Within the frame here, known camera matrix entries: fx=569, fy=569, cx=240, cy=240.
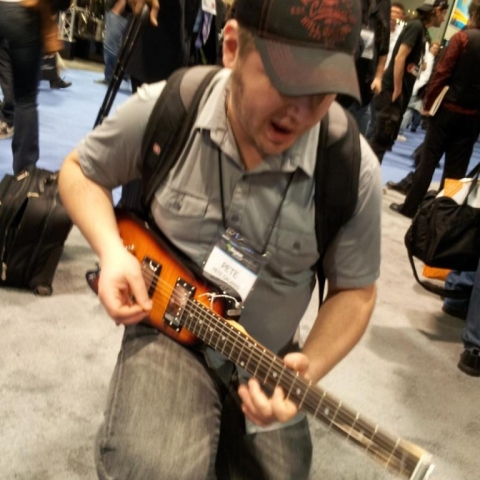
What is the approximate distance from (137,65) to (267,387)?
159cm

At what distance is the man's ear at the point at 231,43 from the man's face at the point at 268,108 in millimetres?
26

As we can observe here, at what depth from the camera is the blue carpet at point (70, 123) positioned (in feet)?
10.4

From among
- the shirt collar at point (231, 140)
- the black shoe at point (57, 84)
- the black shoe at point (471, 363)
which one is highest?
the shirt collar at point (231, 140)

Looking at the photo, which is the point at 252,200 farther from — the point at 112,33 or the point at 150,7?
the point at 112,33

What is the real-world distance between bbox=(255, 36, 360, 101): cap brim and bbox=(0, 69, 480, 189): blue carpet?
2.13m

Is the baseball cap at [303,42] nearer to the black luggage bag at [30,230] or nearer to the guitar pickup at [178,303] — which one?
the guitar pickup at [178,303]

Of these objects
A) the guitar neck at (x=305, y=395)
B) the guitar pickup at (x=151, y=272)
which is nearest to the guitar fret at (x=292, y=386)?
the guitar neck at (x=305, y=395)

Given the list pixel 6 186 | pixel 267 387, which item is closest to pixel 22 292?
pixel 6 186

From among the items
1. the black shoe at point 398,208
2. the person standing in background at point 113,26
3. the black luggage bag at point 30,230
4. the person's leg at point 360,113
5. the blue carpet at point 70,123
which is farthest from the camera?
the person standing in background at point 113,26

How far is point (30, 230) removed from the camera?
6.00 ft

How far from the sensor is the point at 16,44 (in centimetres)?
215

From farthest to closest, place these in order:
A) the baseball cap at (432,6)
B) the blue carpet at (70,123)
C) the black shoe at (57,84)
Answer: the black shoe at (57,84), the baseball cap at (432,6), the blue carpet at (70,123)

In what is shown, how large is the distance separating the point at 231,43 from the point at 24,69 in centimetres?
160

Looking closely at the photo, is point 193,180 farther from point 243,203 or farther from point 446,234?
point 446,234
